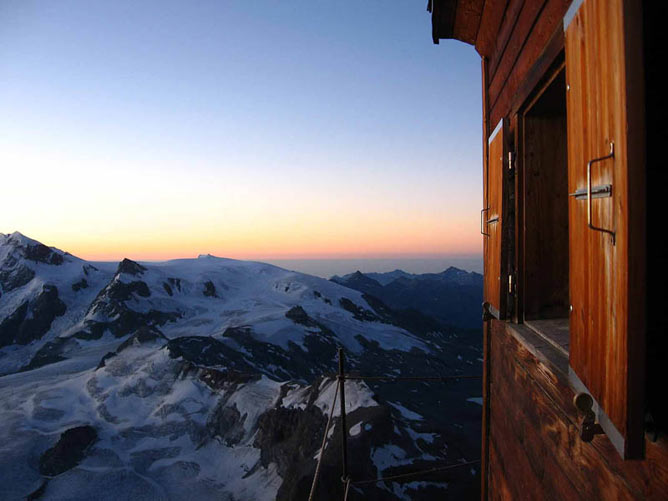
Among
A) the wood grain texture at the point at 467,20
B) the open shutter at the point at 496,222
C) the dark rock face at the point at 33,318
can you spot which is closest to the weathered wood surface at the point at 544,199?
the open shutter at the point at 496,222

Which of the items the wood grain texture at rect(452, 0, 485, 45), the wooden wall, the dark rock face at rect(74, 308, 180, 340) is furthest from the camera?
the dark rock face at rect(74, 308, 180, 340)

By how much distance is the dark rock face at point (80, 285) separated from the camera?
3014 inches

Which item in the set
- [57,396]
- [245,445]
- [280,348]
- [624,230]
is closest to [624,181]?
[624,230]

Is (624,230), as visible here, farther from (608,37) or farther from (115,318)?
(115,318)

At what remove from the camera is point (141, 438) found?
26453mm

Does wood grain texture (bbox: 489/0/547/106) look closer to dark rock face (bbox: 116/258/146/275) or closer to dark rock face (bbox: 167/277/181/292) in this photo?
dark rock face (bbox: 167/277/181/292)

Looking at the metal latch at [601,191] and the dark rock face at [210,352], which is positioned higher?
the metal latch at [601,191]

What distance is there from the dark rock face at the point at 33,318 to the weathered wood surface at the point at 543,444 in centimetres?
7954

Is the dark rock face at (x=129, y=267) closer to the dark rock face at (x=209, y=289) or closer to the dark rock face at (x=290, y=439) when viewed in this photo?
the dark rock face at (x=209, y=289)

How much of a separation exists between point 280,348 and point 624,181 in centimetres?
5090

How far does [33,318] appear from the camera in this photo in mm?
68500

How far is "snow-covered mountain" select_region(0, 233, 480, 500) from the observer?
64.2 feet

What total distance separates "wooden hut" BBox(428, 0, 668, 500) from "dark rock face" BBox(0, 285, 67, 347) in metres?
80.0

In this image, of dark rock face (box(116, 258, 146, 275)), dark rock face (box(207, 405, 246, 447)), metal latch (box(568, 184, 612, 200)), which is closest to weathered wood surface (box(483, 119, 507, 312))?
metal latch (box(568, 184, 612, 200))
